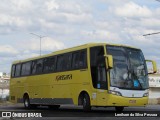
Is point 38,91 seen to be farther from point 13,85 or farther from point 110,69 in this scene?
point 110,69

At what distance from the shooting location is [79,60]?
23.1 metres

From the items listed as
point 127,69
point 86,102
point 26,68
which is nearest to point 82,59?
point 86,102

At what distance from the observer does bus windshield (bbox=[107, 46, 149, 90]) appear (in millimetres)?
20938

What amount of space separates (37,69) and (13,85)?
508 cm

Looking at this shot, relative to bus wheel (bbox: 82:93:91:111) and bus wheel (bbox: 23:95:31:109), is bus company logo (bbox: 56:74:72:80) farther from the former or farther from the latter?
bus wheel (bbox: 23:95:31:109)

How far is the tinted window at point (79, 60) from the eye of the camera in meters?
22.6

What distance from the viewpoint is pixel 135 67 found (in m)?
21.7

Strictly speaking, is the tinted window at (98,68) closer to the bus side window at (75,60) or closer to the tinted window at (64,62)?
the bus side window at (75,60)

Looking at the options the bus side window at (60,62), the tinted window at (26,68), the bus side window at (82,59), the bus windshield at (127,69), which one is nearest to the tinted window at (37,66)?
the tinted window at (26,68)

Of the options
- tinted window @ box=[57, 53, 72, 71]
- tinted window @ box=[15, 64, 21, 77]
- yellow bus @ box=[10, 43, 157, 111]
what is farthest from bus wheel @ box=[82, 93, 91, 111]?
tinted window @ box=[15, 64, 21, 77]

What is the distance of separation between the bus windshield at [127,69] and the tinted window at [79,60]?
66.9 inches

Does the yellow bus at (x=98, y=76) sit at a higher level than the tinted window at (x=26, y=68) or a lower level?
lower

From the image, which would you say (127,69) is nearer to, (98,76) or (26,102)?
(98,76)

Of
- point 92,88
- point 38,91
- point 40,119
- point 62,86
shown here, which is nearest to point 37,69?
point 38,91
